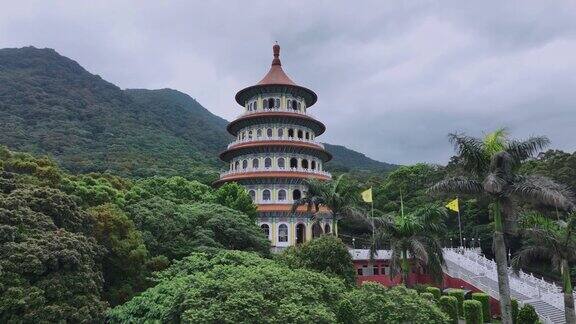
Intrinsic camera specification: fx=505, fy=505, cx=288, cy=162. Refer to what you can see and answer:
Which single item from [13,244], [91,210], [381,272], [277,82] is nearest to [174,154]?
[277,82]

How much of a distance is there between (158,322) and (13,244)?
19.7ft

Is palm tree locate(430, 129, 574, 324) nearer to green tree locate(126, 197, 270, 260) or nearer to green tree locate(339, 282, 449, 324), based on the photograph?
green tree locate(339, 282, 449, 324)

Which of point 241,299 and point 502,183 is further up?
point 502,183

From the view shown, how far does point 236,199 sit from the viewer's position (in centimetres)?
3603

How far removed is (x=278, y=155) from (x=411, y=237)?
1999cm

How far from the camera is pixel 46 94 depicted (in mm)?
103250

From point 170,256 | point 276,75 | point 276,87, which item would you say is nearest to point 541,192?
point 170,256

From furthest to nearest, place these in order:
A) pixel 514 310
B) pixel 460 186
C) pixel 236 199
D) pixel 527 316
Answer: pixel 236 199
pixel 514 310
pixel 527 316
pixel 460 186

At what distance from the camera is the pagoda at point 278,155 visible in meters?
42.3

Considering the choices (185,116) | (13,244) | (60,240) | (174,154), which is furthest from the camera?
(185,116)

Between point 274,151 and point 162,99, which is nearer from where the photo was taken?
point 274,151

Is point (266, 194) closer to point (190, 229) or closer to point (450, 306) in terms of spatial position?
point (190, 229)

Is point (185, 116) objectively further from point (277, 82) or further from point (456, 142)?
point (456, 142)

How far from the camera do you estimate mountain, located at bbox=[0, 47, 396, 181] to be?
75.2m
